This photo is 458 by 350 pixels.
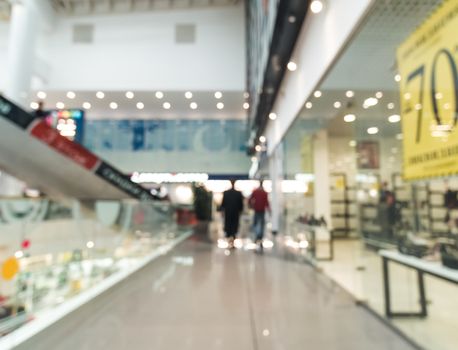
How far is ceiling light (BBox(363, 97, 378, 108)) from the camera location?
11.6ft

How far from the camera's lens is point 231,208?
8.77m

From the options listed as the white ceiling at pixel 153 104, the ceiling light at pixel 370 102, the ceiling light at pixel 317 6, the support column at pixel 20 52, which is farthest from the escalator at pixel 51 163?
the white ceiling at pixel 153 104

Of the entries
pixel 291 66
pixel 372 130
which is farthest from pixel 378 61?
pixel 291 66

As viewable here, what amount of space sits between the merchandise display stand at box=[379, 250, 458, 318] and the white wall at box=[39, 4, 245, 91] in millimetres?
16739

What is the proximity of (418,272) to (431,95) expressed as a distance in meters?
1.53

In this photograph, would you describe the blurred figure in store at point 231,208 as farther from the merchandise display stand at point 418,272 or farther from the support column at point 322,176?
the merchandise display stand at point 418,272

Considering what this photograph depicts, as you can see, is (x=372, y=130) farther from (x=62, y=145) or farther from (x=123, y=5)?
(x=123, y=5)

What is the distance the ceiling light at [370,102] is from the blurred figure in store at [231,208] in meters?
5.21

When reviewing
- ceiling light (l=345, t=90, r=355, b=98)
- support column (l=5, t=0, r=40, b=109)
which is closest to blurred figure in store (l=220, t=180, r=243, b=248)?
ceiling light (l=345, t=90, r=355, b=98)

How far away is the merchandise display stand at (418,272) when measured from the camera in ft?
7.32

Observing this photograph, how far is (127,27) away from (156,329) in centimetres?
1992

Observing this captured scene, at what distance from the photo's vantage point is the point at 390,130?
310cm

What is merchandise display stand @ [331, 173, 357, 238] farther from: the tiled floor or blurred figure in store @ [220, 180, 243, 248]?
the tiled floor

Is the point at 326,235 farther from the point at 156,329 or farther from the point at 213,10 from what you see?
the point at 213,10
